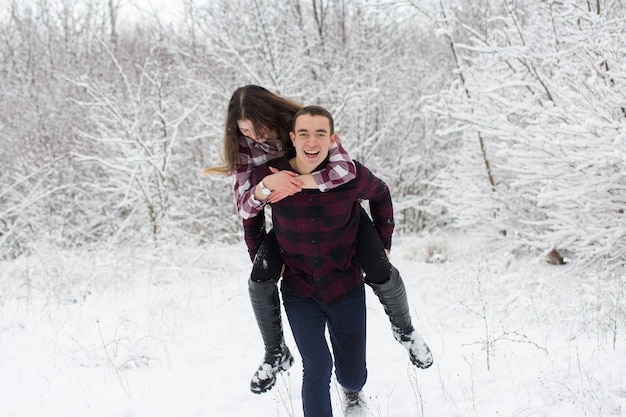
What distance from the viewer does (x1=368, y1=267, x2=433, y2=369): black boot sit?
7.29 feet

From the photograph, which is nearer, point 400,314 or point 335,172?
point 335,172

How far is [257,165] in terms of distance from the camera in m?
2.27

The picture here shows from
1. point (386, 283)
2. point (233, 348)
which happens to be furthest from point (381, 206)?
point (233, 348)

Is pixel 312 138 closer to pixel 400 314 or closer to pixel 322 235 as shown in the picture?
pixel 322 235

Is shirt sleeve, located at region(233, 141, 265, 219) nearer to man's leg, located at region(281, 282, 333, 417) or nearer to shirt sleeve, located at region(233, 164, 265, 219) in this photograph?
shirt sleeve, located at region(233, 164, 265, 219)

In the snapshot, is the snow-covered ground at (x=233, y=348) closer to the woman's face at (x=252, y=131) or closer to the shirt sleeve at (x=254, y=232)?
the shirt sleeve at (x=254, y=232)

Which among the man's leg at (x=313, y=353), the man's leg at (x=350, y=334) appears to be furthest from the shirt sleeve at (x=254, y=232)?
the man's leg at (x=350, y=334)

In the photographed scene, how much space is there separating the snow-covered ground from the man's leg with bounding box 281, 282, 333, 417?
1.57 feet

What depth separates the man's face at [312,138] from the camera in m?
2.00

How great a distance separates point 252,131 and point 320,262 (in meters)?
0.70

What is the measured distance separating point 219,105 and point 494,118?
597 centimetres

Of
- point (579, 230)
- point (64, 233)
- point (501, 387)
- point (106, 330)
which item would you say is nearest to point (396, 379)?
point (501, 387)

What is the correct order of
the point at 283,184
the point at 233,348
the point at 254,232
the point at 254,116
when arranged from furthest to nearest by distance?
the point at 233,348 < the point at 254,232 < the point at 254,116 < the point at 283,184

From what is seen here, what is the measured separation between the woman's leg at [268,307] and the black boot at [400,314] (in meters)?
0.47
